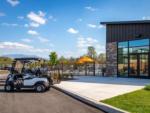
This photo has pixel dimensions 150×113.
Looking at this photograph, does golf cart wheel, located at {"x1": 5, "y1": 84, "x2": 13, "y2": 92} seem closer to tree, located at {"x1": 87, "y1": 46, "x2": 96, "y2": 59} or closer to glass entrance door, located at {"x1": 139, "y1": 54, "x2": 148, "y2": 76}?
glass entrance door, located at {"x1": 139, "y1": 54, "x2": 148, "y2": 76}

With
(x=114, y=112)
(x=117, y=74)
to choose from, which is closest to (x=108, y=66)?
(x=117, y=74)

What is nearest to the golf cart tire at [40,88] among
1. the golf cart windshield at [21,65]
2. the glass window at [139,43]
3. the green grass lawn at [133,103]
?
the golf cart windshield at [21,65]

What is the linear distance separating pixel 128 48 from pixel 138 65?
2.28 meters

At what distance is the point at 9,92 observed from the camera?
20.8m

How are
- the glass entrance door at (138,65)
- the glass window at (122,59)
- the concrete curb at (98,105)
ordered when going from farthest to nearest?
the glass window at (122,59), the glass entrance door at (138,65), the concrete curb at (98,105)

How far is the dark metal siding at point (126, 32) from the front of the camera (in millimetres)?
33766

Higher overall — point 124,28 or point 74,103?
point 124,28

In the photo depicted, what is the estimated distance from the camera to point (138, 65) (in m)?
32.9

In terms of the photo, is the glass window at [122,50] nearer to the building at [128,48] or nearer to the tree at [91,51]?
the building at [128,48]

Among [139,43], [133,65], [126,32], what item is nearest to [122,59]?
[133,65]

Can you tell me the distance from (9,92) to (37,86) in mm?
1681

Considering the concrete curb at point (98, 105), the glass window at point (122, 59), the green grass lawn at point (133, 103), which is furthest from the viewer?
the glass window at point (122, 59)

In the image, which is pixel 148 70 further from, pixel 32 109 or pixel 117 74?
pixel 32 109

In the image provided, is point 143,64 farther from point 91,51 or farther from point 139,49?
point 91,51
